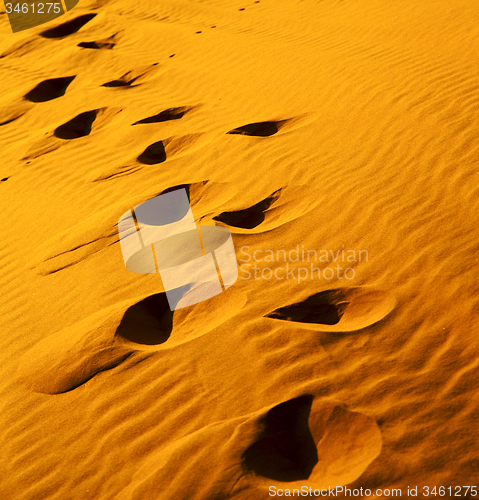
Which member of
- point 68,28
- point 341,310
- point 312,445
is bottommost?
point 312,445

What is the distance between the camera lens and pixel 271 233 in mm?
2844

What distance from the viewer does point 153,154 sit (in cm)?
405

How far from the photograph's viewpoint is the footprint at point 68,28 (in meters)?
7.57

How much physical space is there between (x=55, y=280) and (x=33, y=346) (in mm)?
551

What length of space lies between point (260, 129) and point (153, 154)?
1138mm

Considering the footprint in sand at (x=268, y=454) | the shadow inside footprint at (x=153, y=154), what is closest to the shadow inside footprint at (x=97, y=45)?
the shadow inside footprint at (x=153, y=154)

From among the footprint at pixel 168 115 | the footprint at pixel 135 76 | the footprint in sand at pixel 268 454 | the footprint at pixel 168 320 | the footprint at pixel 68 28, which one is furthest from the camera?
the footprint at pixel 68 28

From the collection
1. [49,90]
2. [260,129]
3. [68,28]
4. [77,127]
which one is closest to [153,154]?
[260,129]

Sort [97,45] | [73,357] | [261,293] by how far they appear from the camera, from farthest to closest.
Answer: [97,45]
[261,293]
[73,357]

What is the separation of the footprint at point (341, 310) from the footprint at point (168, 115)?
3.11m

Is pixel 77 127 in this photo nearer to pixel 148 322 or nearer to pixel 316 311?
pixel 148 322

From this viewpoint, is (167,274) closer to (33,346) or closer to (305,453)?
(33,346)

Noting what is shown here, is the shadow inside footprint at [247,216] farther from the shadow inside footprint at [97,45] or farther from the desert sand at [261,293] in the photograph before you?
the shadow inside footprint at [97,45]

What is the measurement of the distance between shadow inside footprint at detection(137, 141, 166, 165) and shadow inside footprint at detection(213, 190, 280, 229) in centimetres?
128
